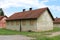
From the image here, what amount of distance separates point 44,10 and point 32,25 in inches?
167

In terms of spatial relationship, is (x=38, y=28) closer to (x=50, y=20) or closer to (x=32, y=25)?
(x=32, y=25)

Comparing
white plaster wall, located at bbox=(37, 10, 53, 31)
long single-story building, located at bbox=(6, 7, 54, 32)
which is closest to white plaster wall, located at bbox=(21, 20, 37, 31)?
long single-story building, located at bbox=(6, 7, 54, 32)

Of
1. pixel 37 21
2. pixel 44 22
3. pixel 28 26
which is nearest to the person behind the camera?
pixel 37 21

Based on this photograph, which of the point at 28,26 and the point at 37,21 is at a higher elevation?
the point at 37,21

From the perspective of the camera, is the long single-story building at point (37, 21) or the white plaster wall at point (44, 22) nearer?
the long single-story building at point (37, 21)

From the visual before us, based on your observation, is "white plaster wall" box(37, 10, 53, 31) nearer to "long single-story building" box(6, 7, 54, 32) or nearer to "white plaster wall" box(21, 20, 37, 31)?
"long single-story building" box(6, 7, 54, 32)

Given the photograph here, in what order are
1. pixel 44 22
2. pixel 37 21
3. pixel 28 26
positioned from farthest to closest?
pixel 28 26 < pixel 44 22 < pixel 37 21

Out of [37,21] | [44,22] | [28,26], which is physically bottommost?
[28,26]

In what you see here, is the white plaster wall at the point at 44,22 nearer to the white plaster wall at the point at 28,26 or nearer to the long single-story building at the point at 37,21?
the long single-story building at the point at 37,21

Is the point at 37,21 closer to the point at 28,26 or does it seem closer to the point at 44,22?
the point at 44,22

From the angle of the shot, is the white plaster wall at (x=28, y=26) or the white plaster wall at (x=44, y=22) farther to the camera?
the white plaster wall at (x=44, y=22)

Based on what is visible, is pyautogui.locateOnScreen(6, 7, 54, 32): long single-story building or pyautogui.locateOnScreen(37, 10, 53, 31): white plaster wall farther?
pyautogui.locateOnScreen(37, 10, 53, 31): white plaster wall

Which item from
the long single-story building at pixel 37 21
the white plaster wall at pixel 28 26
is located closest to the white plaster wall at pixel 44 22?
the long single-story building at pixel 37 21

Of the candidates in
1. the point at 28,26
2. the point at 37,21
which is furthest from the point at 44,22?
the point at 28,26
